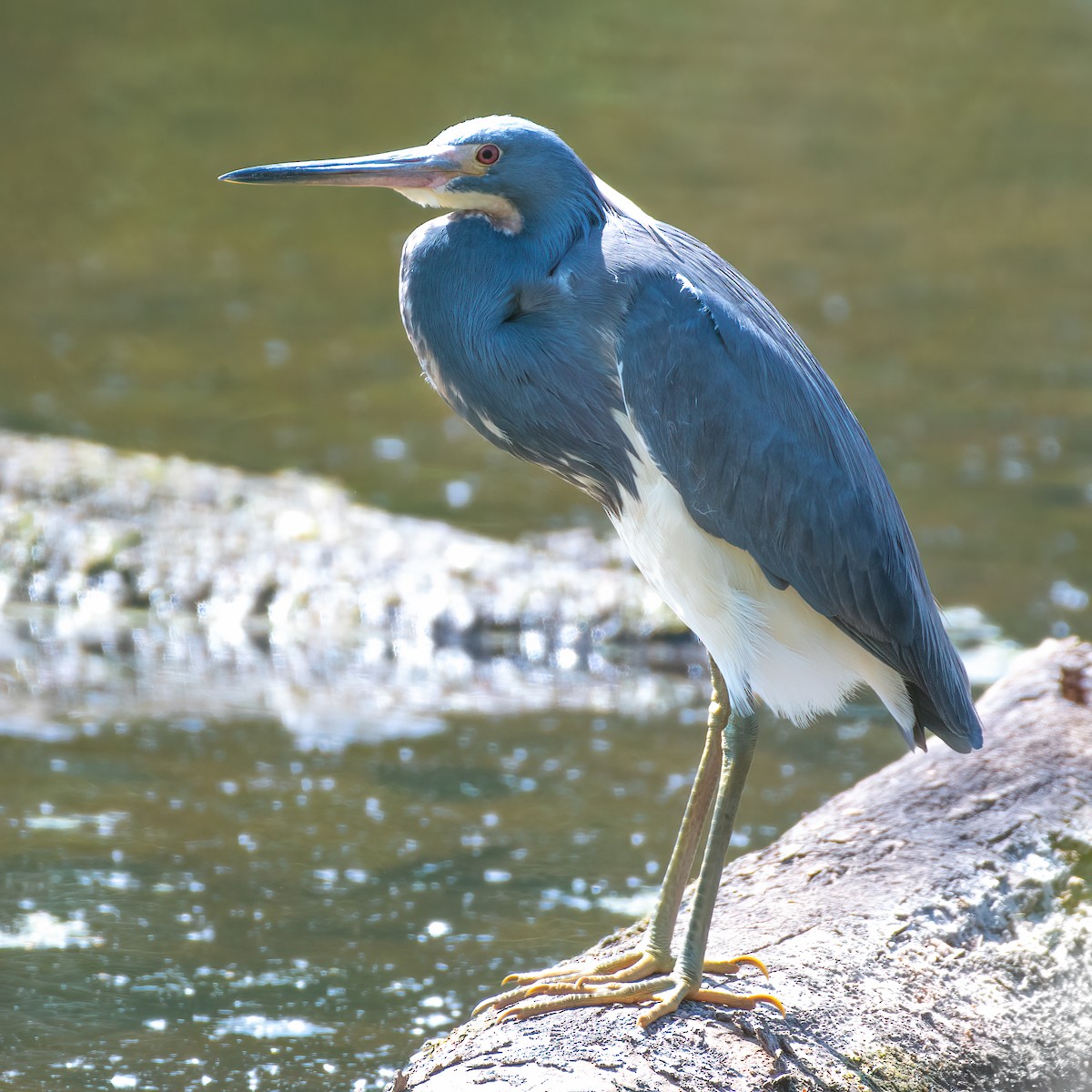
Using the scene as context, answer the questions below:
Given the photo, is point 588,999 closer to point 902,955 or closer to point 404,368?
point 902,955

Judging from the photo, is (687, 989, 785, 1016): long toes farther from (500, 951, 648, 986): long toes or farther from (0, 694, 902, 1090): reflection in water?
(0, 694, 902, 1090): reflection in water

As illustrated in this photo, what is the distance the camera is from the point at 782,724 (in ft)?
19.6

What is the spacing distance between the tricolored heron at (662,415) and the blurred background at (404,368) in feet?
4.15

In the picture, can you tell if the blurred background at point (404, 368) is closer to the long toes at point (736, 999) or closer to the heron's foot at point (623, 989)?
the heron's foot at point (623, 989)

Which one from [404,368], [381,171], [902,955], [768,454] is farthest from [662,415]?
[404,368]

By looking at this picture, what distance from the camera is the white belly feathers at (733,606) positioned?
3.39m

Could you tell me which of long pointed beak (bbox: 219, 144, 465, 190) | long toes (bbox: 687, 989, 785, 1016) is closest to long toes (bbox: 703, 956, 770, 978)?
long toes (bbox: 687, 989, 785, 1016)

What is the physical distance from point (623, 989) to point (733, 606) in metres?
0.73

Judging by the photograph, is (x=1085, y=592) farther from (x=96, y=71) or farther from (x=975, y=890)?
(x=96, y=71)

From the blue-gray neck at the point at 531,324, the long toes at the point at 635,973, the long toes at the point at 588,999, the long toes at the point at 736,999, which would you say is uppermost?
the blue-gray neck at the point at 531,324

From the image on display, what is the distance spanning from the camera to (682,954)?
3.22 metres

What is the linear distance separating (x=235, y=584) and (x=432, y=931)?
230 cm

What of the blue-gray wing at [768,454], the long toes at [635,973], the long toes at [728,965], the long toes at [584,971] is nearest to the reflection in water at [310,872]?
the long toes at [584,971]

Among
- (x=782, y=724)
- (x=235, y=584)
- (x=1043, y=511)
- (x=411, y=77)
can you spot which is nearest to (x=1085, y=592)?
(x=1043, y=511)
